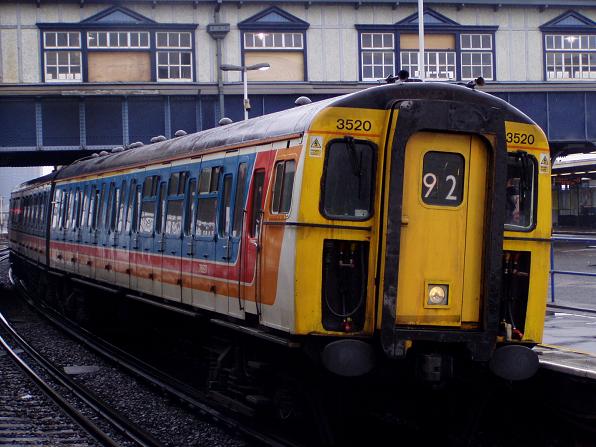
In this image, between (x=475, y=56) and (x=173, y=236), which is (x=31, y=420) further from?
(x=475, y=56)

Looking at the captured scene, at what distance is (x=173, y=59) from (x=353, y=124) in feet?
72.3

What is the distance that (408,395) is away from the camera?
9.24m

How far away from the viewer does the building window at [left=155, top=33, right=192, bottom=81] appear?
2961 cm

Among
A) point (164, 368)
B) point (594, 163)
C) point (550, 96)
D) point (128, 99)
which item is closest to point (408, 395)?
point (164, 368)

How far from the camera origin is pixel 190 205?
1184 cm

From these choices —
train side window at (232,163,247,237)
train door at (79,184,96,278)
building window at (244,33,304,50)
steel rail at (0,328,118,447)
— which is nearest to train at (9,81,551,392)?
train side window at (232,163,247,237)

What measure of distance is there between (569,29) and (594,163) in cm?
1023

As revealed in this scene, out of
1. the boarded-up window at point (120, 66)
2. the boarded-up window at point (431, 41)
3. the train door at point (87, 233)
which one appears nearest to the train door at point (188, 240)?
the train door at point (87, 233)

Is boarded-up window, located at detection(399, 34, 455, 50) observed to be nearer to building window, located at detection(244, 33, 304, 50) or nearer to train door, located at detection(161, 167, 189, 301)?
building window, located at detection(244, 33, 304, 50)

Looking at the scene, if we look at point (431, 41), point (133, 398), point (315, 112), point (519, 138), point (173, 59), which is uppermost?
point (431, 41)

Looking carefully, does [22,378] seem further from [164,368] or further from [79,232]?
[79,232]

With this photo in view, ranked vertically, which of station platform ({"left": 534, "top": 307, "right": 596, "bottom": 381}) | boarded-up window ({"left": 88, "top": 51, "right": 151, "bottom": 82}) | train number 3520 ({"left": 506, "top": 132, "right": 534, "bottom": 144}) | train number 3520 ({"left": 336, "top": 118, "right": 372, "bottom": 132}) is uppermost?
boarded-up window ({"left": 88, "top": 51, "right": 151, "bottom": 82})

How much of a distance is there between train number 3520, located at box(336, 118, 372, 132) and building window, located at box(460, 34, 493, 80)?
23.6m

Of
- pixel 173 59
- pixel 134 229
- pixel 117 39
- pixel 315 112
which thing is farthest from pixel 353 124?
pixel 117 39
